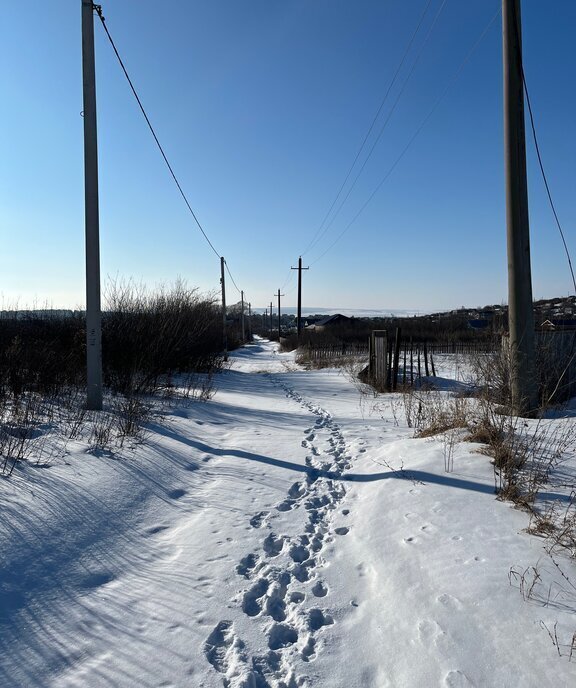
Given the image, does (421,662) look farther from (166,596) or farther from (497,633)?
(166,596)

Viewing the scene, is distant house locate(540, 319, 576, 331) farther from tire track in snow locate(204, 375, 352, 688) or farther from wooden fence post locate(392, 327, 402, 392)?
tire track in snow locate(204, 375, 352, 688)

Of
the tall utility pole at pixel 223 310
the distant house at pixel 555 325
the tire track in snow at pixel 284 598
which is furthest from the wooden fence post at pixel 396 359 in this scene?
the tall utility pole at pixel 223 310

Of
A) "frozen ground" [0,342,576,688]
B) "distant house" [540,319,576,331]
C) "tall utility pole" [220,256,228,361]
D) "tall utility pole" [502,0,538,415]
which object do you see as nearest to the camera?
"frozen ground" [0,342,576,688]

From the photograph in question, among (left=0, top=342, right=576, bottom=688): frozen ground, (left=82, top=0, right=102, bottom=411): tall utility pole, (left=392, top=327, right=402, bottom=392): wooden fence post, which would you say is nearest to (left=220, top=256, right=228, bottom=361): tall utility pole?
(left=392, top=327, right=402, bottom=392): wooden fence post

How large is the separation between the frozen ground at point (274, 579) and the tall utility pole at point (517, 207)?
275 centimetres

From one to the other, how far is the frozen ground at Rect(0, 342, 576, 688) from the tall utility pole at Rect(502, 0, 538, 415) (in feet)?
9.01

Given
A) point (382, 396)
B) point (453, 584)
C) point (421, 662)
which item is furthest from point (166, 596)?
point (382, 396)

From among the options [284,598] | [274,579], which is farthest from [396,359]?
[284,598]

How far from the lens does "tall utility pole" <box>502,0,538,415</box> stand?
24.2 feet

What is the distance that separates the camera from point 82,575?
3213mm

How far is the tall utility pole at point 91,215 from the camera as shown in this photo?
779 centimetres

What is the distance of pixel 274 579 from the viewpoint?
128 inches

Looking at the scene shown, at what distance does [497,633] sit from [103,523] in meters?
3.06

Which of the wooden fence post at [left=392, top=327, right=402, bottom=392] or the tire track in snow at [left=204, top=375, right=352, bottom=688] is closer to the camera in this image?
the tire track in snow at [left=204, top=375, right=352, bottom=688]
